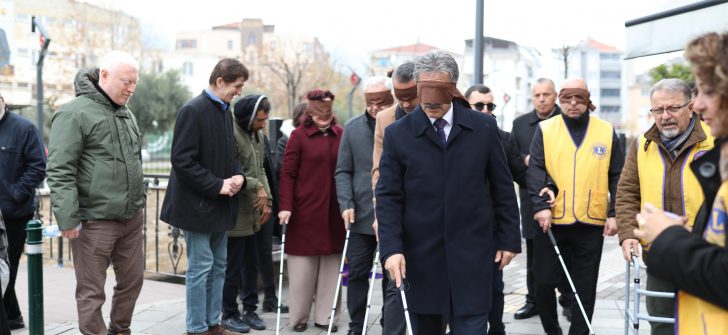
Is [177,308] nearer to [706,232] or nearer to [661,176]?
[661,176]

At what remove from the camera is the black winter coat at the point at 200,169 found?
5680 mm

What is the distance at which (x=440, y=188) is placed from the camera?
4.15 meters

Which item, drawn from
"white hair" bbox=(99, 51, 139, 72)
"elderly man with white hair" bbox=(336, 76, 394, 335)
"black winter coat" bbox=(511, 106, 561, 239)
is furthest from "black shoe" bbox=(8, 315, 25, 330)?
"black winter coat" bbox=(511, 106, 561, 239)

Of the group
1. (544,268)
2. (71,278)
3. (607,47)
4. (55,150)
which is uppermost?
(607,47)

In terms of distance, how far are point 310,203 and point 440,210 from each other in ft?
8.73

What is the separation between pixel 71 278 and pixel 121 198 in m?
4.16

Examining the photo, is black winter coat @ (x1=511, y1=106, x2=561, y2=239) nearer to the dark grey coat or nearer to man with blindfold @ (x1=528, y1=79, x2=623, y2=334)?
man with blindfold @ (x1=528, y1=79, x2=623, y2=334)

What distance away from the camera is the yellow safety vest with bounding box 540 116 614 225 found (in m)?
5.71

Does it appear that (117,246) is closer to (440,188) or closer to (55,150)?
(55,150)

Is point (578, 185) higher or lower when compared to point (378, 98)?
lower

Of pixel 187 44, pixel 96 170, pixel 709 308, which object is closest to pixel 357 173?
pixel 96 170

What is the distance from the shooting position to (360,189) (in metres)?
6.23

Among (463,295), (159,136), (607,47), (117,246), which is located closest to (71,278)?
(117,246)

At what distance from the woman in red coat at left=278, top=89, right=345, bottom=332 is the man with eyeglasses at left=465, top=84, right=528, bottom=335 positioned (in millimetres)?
1270
